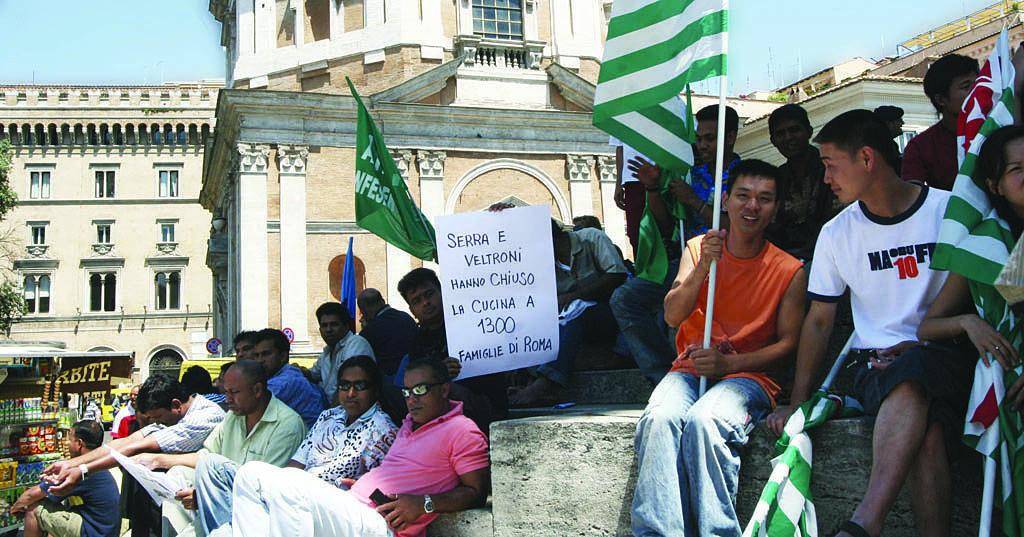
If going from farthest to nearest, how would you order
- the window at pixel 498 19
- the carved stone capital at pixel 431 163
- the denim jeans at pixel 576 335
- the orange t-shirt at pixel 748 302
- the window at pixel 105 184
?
the window at pixel 105 184
the window at pixel 498 19
the carved stone capital at pixel 431 163
the denim jeans at pixel 576 335
the orange t-shirt at pixel 748 302

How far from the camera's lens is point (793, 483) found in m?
3.79

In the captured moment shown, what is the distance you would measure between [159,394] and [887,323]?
18.3ft

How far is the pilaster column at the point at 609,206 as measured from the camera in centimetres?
2831

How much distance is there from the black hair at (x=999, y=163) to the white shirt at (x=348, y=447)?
3454 millimetres

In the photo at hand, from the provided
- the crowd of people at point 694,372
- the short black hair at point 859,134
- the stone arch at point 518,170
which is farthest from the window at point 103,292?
the short black hair at point 859,134

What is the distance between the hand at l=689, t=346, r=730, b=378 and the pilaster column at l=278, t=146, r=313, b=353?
21222mm

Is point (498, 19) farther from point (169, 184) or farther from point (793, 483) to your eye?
point (169, 184)

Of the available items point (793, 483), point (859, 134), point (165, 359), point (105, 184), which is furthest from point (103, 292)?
point (793, 483)

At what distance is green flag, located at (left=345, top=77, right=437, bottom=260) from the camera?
9.16 m

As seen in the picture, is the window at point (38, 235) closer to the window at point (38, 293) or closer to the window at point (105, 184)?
the window at point (38, 293)

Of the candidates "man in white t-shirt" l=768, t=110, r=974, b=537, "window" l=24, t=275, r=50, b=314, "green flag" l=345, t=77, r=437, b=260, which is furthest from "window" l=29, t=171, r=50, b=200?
"man in white t-shirt" l=768, t=110, r=974, b=537

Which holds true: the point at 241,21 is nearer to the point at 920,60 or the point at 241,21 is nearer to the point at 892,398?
the point at 920,60

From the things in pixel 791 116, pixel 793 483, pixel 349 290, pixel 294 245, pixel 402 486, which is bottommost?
pixel 402 486

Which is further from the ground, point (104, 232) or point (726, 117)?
point (104, 232)
